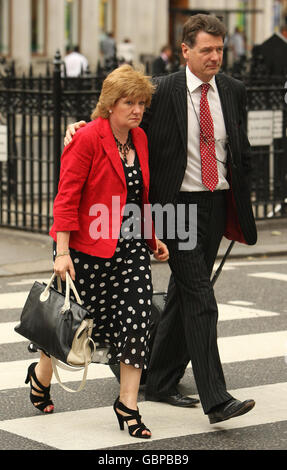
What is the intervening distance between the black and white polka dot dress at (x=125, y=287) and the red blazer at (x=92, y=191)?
71mm

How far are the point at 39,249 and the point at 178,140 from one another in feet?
21.1

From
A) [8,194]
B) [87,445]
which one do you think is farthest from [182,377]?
[8,194]

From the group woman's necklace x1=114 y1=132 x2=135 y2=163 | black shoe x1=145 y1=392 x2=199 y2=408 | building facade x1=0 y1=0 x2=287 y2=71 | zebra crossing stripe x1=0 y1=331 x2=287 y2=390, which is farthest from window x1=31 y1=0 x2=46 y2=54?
woman's necklace x1=114 y1=132 x2=135 y2=163

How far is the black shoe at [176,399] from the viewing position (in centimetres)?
665

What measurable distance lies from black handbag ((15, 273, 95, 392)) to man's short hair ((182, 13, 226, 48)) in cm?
132

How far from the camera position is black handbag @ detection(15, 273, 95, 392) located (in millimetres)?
5848

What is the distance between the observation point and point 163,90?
630 cm

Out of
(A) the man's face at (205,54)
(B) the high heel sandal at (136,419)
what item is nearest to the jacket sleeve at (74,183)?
(A) the man's face at (205,54)

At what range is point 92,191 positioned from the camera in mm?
6000

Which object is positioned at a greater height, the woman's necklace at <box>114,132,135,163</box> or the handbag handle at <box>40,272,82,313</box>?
the woman's necklace at <box>114,132,135,163</box>

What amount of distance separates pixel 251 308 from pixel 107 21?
1211 inches

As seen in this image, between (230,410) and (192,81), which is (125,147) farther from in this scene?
(230,410)

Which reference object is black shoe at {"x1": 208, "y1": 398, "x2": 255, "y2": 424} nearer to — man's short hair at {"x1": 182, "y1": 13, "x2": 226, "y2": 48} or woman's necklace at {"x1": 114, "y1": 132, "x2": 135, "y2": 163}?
woman's necklace at {"x1": 114, "y1": 132, "x2": 135, "y2": 163}

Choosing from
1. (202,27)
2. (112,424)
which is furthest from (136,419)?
(202,27)
